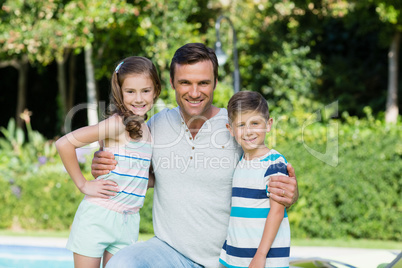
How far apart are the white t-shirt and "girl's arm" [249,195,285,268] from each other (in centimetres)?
34

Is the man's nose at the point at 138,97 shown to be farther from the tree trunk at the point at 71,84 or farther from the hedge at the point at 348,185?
the tree trunk at the point at 71,84

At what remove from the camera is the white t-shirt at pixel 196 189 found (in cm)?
264

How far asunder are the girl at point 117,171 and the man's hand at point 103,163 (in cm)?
3

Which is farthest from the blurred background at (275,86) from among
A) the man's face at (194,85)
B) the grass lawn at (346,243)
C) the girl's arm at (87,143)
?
the girl's arm at (87,143)

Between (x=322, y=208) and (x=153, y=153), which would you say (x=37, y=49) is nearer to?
(x=322, y=208)

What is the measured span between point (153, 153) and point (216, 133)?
14.5 inches

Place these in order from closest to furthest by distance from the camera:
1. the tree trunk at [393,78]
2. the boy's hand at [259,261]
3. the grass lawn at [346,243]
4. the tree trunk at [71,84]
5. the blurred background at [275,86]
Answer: the boy's hand at [259,261] → the grass lawn at [346,243] → the blurred background at [275,86] → the tree trunk at [393,78] → the tree trunk at [71,84]

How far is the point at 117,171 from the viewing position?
2.69m

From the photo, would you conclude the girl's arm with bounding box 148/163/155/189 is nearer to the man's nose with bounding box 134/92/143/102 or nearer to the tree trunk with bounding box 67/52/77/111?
the man's nose with bounding box 134/92/143/102

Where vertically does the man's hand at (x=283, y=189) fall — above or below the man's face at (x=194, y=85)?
below

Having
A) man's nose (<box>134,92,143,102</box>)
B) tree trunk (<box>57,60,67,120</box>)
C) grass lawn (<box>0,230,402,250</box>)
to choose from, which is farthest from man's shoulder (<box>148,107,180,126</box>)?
tree trunk (<box>57,60,67,120</box>)

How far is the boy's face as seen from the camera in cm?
253

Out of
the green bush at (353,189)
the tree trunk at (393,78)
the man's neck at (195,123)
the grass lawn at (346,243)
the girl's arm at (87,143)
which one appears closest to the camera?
the girl's arm at (87,143)

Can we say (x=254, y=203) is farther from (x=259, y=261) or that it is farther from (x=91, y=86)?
(x=91, y=86)
